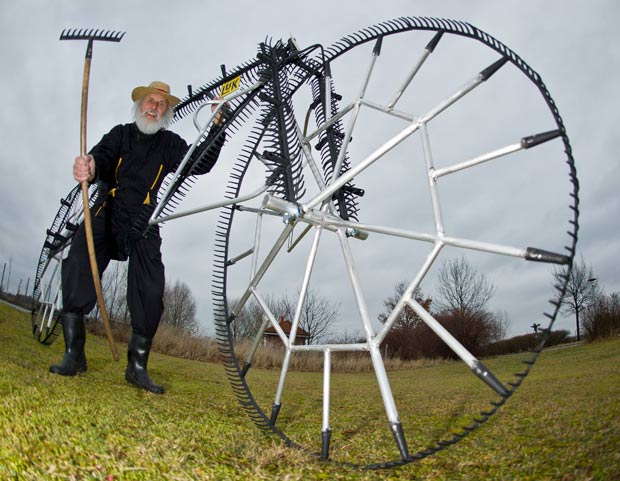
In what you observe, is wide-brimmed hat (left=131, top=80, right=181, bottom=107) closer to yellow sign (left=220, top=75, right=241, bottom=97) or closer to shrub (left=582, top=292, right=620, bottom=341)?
yellow sign (left=220, top=75, right=241, bottom=97)

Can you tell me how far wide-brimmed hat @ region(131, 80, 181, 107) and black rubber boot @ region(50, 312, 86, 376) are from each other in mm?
2062

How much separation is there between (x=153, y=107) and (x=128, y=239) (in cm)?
125

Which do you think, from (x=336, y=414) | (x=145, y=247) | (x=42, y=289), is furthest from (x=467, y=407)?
(x=42, y=289)

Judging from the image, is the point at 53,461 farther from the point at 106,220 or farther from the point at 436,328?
the point at 106,220

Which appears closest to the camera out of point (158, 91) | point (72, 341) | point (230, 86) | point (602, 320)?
point (230, 86)

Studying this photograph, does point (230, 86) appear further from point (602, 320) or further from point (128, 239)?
point (602, 320)

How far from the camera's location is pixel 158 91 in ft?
13.7

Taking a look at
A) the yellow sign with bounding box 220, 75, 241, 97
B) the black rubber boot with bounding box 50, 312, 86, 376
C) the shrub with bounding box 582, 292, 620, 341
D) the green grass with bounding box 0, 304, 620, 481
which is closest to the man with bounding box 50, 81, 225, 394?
the black rubber boot with bounding box 50, 312, 86, 376

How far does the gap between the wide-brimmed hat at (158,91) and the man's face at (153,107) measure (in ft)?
0.12

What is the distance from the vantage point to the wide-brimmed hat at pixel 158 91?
13.7 feet

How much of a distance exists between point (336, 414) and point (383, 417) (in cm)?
37

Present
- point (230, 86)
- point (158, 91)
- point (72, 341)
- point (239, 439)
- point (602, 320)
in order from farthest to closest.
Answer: point (602, 320), point (158, 91), point (72, 341), point (230, 86), point (239, 439)

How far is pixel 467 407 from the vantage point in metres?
3.86

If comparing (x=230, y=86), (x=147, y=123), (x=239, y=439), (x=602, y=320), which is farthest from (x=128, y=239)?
(x=602, y=320)
